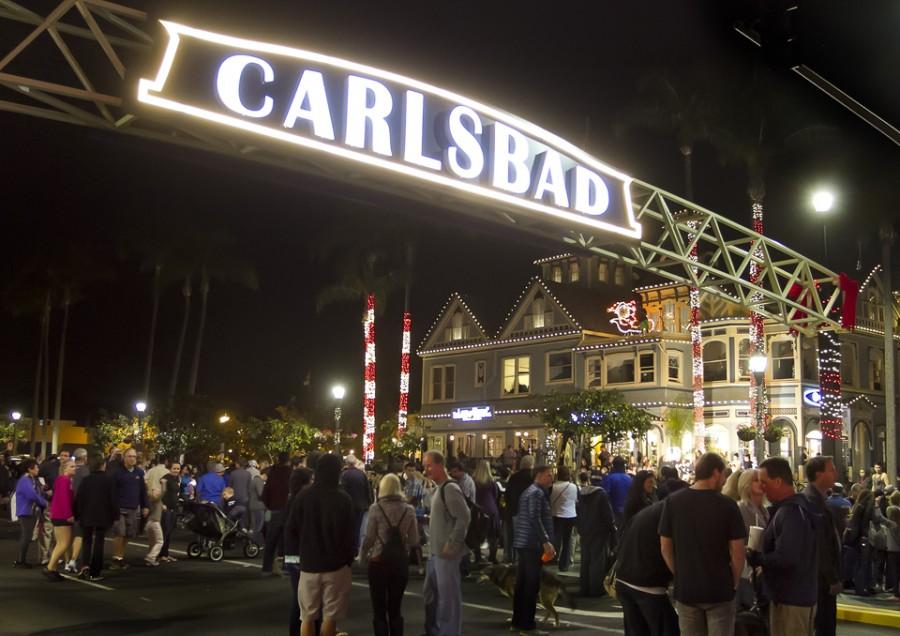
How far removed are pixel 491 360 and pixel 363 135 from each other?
127ft

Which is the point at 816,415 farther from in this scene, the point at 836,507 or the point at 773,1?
the point at 773,1

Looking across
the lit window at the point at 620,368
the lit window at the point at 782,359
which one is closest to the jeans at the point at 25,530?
the lit window at the point at 620,368

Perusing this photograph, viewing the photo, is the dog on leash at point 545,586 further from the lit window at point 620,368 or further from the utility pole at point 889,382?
the lit window at point 620,368

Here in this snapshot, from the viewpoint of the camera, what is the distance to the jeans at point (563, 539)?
587 inches

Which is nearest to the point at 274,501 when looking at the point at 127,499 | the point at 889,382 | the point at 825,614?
the point at 127,499

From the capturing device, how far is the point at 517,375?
161ft

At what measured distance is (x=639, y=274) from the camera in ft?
187

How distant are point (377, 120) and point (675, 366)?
33.6 m

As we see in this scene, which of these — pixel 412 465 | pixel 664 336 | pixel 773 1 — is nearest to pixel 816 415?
pixel 664 336

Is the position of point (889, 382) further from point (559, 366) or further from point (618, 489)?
point (559, 366)

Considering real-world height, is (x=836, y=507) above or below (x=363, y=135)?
below

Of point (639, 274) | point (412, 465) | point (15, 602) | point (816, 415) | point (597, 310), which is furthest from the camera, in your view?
point (639, 274)

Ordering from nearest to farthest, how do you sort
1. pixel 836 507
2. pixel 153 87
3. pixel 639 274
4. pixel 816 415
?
1. pixel 153 87
2. pixel 836 507
3. pixel 816 415
4. pixel 639 274

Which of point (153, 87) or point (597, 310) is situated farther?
point (597, 310)
